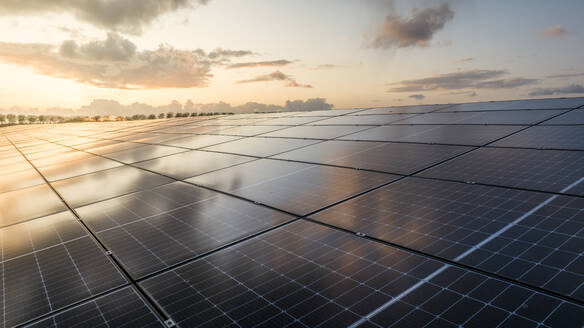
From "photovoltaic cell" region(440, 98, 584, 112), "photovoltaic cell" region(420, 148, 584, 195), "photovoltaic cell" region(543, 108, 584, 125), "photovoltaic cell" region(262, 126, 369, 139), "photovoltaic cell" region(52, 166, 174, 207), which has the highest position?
"photovoltaic cell" region(440, 98, 584, 112)

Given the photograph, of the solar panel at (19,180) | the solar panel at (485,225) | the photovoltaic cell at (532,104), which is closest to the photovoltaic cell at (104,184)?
the solar panel at (19,180)

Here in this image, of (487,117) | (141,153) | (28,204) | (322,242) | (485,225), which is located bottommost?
(28,204)

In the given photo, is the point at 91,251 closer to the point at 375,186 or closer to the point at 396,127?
the point at 375,186

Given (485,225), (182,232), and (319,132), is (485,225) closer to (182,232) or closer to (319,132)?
(182,232)

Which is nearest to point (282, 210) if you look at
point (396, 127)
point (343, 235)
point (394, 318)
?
point (343, 235)

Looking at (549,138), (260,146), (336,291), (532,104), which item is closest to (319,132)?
(260,146)

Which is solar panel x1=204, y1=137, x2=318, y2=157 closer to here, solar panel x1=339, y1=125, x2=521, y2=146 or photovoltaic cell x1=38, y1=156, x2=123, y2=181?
solar panel x1=339, y1=125, x2=521, y2=146

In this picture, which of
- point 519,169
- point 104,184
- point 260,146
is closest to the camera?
point 519,169

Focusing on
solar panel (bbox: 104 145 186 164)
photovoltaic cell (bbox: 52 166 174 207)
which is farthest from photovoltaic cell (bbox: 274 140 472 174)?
solar panel (bbox: 104 145 186 164)
